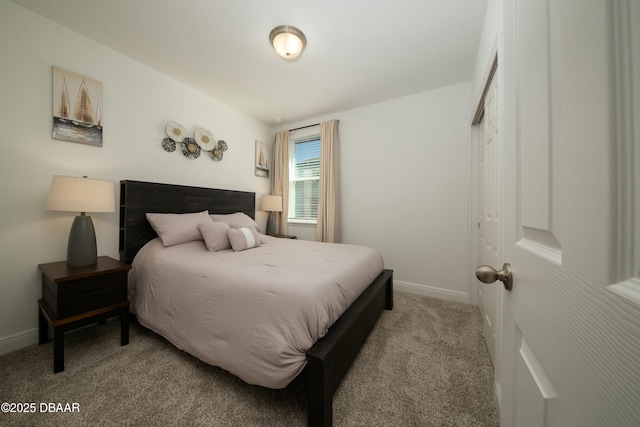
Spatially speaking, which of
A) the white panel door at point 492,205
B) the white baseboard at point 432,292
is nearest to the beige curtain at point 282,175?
the white baseboard at point 432,292

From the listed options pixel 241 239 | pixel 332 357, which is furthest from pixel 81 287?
pixel 332 357

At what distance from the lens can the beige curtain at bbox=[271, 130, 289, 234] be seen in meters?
3.86

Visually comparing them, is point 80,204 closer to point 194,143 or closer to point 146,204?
point 146,204

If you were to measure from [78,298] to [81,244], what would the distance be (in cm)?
46

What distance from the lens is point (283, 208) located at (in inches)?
153

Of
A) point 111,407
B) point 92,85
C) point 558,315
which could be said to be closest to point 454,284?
point 558,315

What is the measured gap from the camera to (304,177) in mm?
3854

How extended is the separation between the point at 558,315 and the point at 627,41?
0.38 m

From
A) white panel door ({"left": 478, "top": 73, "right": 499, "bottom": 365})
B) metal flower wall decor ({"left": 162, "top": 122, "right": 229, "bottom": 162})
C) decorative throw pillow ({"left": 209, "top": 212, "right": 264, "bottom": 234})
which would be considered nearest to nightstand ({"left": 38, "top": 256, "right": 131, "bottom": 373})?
decorative throw pillow ({"left": 209, "top": 212, "right": 264, "bottom": 234})

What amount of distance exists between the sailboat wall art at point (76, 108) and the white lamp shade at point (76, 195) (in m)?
0.55

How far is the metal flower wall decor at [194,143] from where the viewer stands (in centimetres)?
256

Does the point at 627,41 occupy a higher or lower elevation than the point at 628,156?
higher

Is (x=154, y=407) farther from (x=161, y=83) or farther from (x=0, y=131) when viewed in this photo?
(x=161, y=83)

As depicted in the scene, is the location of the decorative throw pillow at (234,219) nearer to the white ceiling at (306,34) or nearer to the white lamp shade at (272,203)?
the white lamp shade at (272,203)
